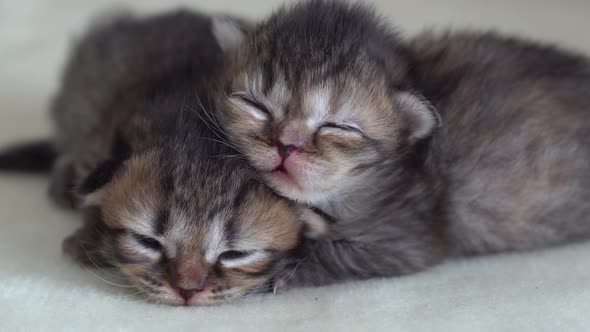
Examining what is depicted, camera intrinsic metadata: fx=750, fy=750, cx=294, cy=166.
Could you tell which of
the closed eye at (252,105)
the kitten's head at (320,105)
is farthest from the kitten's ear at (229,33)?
the closed eye at (252,105)

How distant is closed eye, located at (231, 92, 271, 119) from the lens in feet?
5.27

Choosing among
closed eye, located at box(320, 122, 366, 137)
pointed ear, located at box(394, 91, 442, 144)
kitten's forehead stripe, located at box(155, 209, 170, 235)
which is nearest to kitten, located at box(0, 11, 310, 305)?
kitten's forehead stripe, located at box(155, 209, 170, 235)

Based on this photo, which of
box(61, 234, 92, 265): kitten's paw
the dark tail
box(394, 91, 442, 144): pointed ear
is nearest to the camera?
box(394, 91, 442, 144): pointed ear

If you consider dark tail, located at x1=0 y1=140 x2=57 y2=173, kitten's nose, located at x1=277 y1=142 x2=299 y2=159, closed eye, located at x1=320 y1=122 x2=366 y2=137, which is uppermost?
closed eye, located at x1=320 y1=122 x2=366 y2=137

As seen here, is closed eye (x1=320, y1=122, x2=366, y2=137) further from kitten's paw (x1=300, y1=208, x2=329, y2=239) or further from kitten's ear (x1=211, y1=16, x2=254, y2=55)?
kitten's ear (x1=211, y1=16, x2=254, y2=55)

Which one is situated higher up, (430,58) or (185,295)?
(430,58)

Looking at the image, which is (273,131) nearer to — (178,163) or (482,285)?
(178,163)

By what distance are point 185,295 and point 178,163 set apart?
278 mm

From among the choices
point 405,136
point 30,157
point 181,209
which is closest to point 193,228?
point 181,209

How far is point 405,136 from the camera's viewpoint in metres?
1.71

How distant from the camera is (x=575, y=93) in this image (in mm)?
1930

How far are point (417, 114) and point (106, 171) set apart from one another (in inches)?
28.2

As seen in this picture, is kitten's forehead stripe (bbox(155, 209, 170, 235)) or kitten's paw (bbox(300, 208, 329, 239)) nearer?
kitten's forehead stripe (bbox(155, 209, 170, 235))

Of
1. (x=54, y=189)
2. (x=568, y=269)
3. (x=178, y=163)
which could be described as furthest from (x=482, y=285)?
(x=54, y=189)
